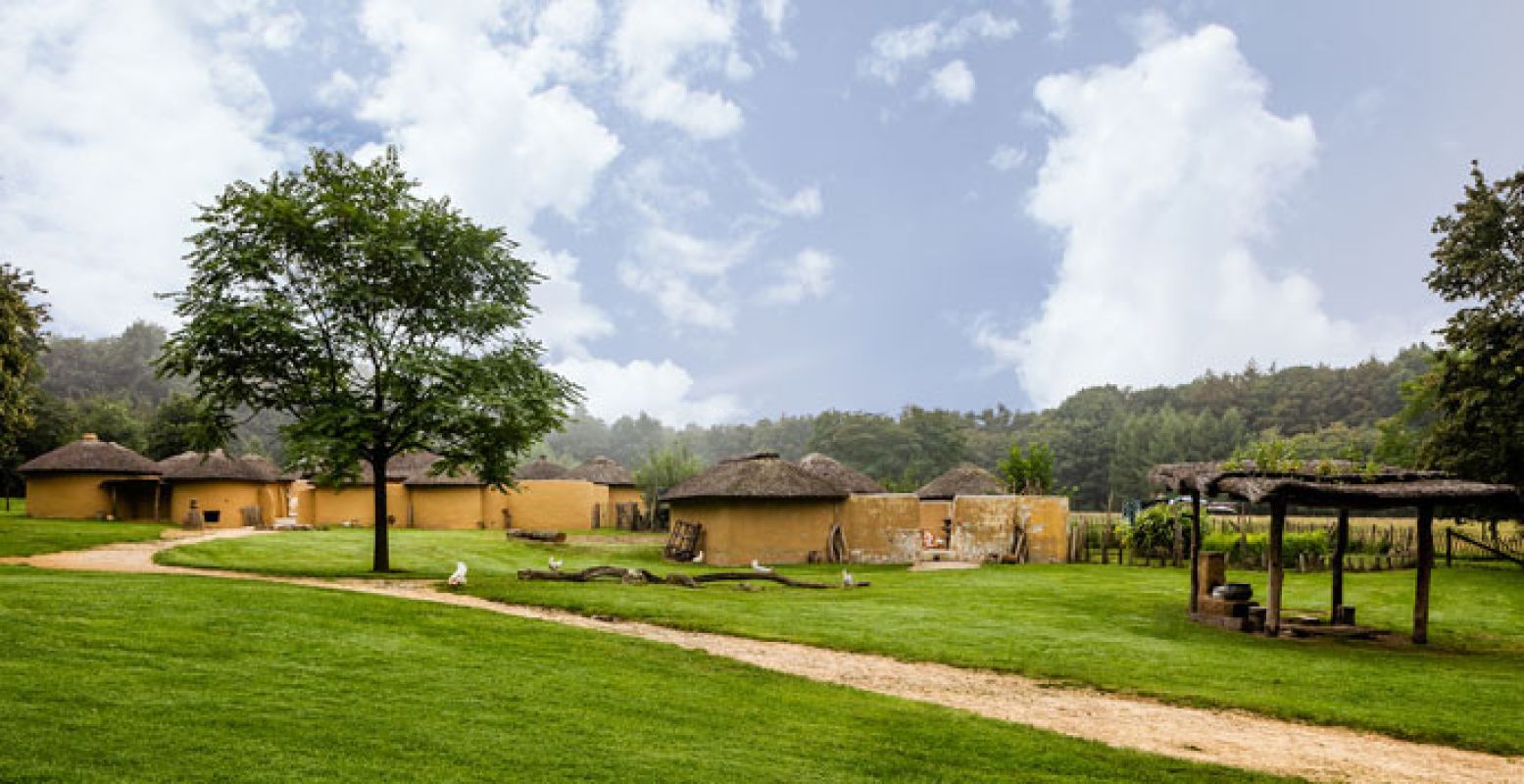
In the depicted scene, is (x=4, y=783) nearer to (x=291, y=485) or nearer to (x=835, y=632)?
(x=835, y=632)

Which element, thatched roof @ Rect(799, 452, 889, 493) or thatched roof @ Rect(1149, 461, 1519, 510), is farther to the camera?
thatched roof @ Rect(799, 452, 889, 493)

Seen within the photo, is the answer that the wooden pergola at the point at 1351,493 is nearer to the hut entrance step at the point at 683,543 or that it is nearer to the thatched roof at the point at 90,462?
the hut entrance step at the point at 683,543

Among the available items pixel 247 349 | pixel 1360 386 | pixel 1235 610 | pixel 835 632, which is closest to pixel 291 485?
pixel 247 349

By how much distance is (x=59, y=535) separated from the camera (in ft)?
86.9

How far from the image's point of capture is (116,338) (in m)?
107

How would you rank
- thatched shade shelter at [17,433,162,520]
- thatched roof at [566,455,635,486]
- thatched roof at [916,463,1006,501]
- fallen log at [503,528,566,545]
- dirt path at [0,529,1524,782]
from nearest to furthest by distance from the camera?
1. dirt path at [0,529,1524,782]
2. fallen log at [503,528,566,545]
3. thatched shade shelter at [17,433,162,520]
4. thatched roof at [916,463,1006,501]
5. thatched roof at [566,455,635,486]

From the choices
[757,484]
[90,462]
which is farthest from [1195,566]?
[90,462]

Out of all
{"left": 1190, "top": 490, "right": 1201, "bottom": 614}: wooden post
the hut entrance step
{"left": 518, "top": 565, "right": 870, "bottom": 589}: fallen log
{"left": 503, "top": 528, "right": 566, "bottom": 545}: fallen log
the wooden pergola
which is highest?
the wooden pergola

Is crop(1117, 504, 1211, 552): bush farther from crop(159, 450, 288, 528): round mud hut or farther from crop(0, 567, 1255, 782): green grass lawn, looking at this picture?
crop(159, 450, 288, 528): round mud hut

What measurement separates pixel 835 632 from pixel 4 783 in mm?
10913

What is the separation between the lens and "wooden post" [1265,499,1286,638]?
15.2 metres

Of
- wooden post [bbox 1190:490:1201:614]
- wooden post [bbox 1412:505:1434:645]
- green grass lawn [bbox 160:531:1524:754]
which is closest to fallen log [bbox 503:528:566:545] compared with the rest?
green grass lawn [bbox 160:531:1524:754]

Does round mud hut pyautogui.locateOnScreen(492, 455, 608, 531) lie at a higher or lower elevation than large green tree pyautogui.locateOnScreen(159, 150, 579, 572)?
lower

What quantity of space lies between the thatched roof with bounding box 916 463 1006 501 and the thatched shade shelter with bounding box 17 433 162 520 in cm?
3292
